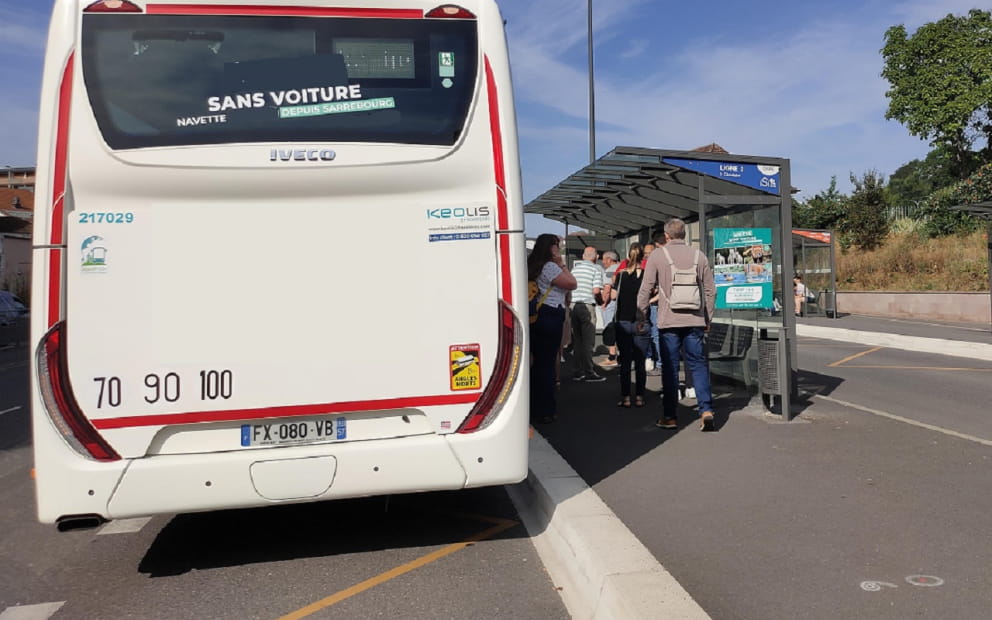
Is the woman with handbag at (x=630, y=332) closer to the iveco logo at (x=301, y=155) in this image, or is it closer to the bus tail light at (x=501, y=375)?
the bus tail light at (x=501, y=375)

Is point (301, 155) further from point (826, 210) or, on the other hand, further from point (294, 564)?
point (826, 210)

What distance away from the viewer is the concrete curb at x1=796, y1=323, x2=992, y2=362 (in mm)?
15180

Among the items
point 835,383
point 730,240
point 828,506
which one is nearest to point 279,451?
point 828,506

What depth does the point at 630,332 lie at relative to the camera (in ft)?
29.0

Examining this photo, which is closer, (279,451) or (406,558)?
(279,451)

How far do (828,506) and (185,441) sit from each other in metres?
3.67

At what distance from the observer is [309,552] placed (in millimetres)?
4906

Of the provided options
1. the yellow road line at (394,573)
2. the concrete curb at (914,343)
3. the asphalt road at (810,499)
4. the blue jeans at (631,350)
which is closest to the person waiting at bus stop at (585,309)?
the blue jeans at (631,350)

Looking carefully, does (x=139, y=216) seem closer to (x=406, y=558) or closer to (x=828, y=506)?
(x=406, y=558)

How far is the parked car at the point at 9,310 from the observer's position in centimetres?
2564

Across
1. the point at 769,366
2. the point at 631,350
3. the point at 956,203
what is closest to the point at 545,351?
the point at 631,350

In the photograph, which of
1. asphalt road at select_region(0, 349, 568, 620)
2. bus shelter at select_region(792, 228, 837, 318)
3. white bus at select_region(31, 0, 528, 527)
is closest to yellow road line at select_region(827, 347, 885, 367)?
bus shelter at select_region(792, 228, 837, 318)

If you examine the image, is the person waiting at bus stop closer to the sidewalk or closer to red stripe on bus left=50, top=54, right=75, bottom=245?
the sidewalk

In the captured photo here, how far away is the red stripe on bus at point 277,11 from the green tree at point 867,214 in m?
34.7
